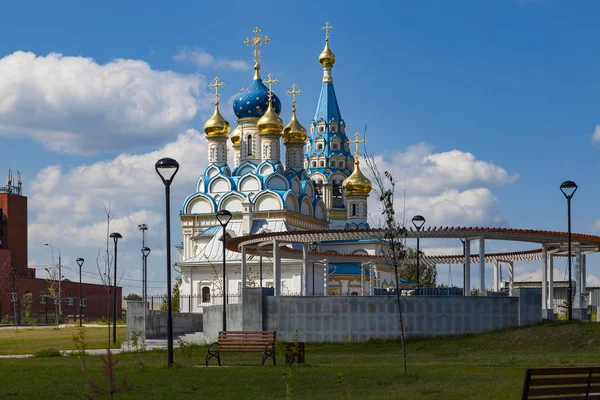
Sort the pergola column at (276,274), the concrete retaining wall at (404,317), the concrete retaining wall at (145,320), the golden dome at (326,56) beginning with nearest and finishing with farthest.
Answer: the concrete retaining wall at (404,317) < the pergola column at (276,274) < the concrete retaining wall at (145,320) < the golden dome at (326,56)

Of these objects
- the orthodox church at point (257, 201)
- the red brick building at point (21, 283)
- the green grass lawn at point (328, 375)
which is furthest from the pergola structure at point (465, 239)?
the red brick building at point (21, 283)

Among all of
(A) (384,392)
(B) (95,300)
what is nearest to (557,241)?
Answer: (A) (384,392)

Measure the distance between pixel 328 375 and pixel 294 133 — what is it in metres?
57.7

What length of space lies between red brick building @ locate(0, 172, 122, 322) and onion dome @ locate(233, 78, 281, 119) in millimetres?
19043

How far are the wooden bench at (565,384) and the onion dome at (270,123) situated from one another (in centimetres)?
A: 5719

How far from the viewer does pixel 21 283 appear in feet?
242

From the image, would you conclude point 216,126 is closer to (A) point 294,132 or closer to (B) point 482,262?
(A) point 294,132

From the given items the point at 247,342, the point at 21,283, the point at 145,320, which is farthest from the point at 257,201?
the point at 247,342

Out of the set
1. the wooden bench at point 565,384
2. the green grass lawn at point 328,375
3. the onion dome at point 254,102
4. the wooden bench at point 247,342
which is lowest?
the green grass lawn at point 328,375

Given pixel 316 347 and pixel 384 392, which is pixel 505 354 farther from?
pixel 384 392

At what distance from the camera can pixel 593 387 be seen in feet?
34.4

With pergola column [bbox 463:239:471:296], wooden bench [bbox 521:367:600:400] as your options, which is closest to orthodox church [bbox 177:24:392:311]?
pergola column [bbox 463:239:471:296]

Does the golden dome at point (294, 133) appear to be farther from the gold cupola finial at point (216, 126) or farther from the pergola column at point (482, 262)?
the pergola column at point (482, 262)

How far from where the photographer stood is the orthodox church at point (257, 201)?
60781 mm
